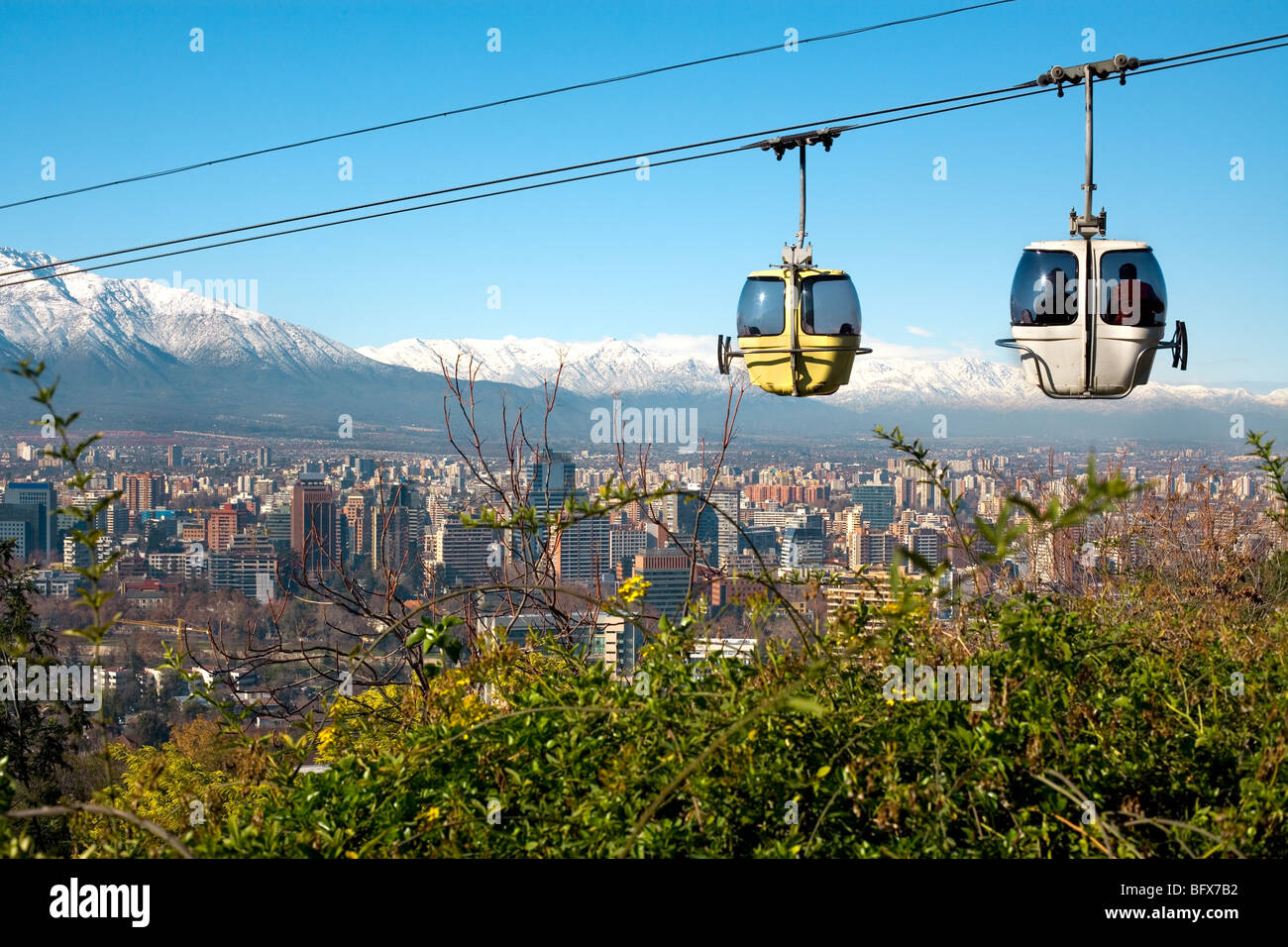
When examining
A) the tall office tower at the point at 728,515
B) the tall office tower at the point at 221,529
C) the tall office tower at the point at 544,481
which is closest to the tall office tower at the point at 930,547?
the tall office tower at the point at 728,515

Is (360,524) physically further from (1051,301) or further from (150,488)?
(150,488)

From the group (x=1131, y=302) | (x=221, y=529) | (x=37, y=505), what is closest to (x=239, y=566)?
(x=221, y=529)

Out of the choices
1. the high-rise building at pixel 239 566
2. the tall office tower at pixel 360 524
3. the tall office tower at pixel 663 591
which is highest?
the tall office tower at pixel 663 591

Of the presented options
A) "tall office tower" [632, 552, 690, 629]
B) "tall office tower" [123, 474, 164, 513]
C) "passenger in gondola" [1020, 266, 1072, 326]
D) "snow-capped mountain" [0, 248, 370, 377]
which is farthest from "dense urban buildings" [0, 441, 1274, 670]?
"snow-capped mountain" [0, 248, 370, 377]

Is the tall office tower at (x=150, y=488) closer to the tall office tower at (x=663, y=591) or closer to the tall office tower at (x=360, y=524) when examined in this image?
the tall office tower at (x=360, y=524)
